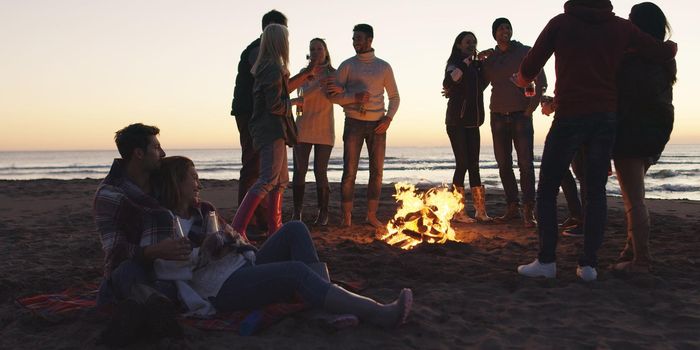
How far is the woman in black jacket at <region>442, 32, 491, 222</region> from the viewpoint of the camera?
7.46m

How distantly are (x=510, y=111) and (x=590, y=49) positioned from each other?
2942 millimetres

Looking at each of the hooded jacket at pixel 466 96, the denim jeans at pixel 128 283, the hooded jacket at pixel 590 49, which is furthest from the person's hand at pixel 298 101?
the denim jeans at pixel 128 283

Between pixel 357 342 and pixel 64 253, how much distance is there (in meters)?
4.05

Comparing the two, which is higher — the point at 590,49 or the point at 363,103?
the point at 590,49

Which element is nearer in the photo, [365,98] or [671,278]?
[671,278]

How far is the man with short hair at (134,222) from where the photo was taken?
319 cm

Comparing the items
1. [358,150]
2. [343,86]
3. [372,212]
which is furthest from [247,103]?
[372,212]

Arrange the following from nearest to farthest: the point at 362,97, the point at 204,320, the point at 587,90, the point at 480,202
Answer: the point at 204,320
the point at 587,90
the point at 362,97
the point at 480,202

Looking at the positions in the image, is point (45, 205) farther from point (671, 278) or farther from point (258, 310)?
point (671, 278)

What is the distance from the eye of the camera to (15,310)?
3775 millimetres

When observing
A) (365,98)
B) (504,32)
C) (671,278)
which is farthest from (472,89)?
(671,278)

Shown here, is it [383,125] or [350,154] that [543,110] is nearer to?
[383,125]

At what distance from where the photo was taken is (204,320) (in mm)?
3375

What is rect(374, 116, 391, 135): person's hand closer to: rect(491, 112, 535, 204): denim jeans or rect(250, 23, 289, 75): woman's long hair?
rect(491, 112, 535, 204): denim jeans
